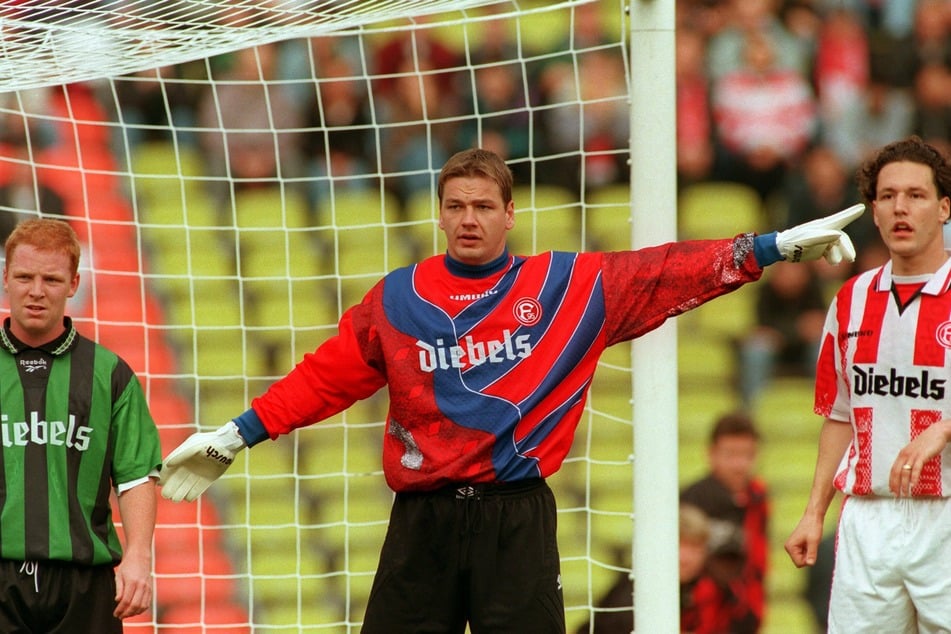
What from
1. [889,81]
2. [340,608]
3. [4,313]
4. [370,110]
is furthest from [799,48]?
[4,313]

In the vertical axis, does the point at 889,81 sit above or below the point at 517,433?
above

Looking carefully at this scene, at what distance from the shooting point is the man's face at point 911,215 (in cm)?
288

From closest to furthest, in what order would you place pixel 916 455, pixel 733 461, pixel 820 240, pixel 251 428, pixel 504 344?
pixel 916 455 → pixel 820 240 → pixel 504 344 → pixel 251 428 → pixel 733 461

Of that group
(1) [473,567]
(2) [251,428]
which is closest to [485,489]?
(1) [473,567]

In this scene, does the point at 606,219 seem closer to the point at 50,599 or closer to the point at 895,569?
the point at 895,569

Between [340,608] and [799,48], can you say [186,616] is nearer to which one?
[340,608]

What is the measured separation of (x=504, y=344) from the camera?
2900 millimetres

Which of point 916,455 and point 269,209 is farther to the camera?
point 269,209

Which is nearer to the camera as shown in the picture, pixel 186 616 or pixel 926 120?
pixel 186 616

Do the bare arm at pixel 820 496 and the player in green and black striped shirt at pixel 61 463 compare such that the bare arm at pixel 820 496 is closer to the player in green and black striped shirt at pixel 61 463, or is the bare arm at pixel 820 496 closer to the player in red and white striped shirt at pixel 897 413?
the player in red and white striped shirt at pixel 897 413

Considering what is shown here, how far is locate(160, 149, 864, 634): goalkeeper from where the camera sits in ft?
9.29

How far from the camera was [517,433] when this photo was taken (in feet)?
9.37

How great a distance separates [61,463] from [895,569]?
171 centimetres

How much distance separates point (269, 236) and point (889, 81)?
8.45 feet
